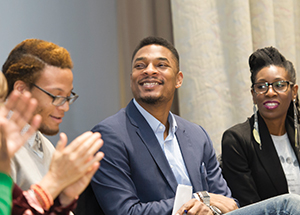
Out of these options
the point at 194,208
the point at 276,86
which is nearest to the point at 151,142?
the point at 194,208

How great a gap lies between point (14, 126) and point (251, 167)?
145 centimetres

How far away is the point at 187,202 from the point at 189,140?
373 mm

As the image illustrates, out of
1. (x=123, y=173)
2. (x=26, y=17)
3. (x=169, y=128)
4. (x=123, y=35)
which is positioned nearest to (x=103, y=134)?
(x=123, y=173)

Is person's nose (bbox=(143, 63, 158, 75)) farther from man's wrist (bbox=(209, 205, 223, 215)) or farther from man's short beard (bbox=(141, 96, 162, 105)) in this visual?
man's wrist (bbox=(209, 205, 223, 215))

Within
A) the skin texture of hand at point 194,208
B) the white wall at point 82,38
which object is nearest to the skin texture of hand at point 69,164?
the skin texture of hand at point 194,208

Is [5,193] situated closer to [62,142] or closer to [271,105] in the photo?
[62,142]

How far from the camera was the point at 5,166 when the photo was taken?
2.68ft

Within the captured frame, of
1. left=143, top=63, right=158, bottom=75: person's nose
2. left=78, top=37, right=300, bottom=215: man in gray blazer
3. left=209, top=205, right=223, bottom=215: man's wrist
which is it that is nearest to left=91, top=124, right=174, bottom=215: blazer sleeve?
left=78, top=37, right=300, bottom=215: man in gray blazer

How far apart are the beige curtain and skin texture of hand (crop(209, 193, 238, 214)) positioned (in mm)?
750

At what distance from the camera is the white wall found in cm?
192

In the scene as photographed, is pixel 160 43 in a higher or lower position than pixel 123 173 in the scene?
higher

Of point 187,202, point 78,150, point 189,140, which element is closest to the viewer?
point 78,150

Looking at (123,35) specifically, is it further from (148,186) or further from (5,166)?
(5,166)

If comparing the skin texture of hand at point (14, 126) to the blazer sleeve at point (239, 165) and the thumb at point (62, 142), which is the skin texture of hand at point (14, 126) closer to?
the thumb at point (62, 142)
